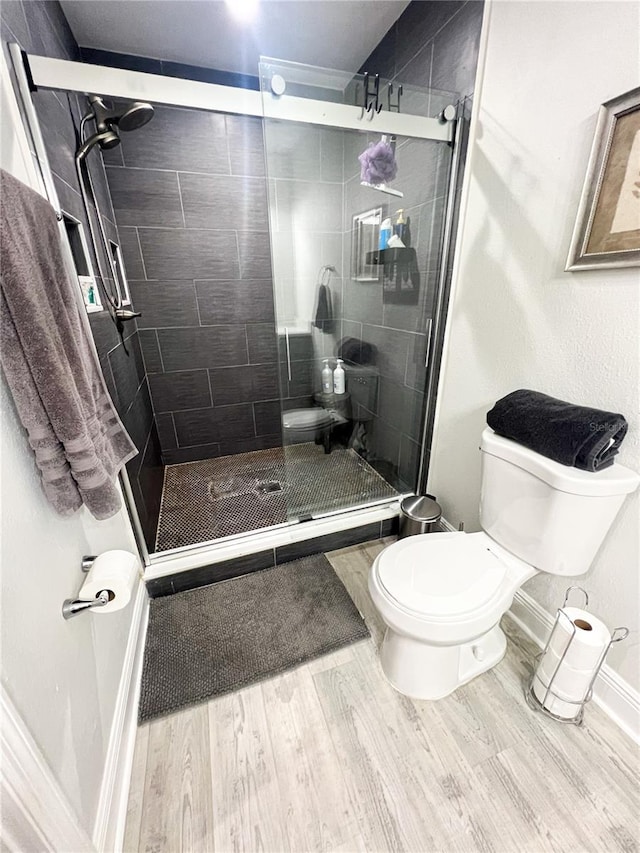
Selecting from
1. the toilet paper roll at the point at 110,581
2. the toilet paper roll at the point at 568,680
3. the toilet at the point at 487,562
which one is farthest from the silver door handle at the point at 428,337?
the toilet paper roll at the point at 110,581

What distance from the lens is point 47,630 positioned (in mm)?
690

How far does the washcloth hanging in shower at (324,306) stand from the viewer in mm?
2148

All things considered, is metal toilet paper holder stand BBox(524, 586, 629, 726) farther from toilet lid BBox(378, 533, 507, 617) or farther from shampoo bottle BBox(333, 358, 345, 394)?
shampoo bottle BBox(333, 358, 345, 394)

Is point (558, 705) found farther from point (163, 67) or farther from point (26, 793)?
point (163, 67)

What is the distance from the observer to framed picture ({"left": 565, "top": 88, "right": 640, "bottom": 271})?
88 cm

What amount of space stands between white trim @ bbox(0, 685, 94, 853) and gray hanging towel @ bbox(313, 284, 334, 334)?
206 cm

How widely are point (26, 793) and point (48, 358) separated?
0.71m

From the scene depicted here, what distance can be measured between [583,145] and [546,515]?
3.60 feet

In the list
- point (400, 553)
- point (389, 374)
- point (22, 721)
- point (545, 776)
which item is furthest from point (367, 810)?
point (389, 374)

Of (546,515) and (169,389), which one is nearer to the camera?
(546,515)

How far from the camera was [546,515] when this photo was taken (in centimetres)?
106

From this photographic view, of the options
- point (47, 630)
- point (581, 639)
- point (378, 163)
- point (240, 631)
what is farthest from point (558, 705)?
point (378, 163)

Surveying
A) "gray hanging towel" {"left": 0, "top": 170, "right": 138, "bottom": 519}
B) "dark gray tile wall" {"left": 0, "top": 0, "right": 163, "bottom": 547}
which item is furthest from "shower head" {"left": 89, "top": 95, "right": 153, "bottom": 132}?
"gray hanging towel" {"left": 0, "top": 170, "right": 138, "bottom": 519}

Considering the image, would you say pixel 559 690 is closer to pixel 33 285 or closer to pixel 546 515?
pixel 546 515
